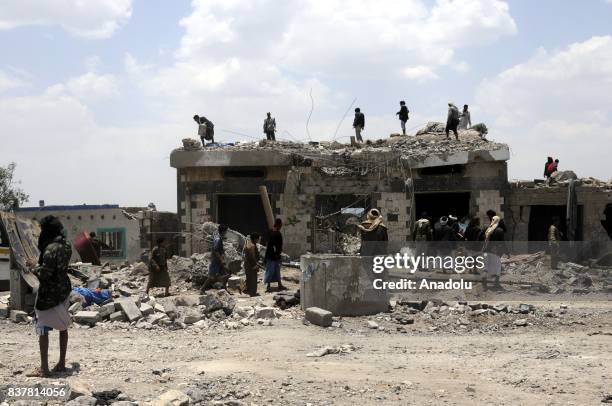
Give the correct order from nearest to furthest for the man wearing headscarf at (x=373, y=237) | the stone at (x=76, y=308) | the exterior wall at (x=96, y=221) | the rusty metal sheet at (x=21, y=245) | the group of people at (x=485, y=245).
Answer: the rusty metal sheet at (x=21, y=245)
the stone at (x=76, y=308)
the man wearing headscarf at (x=373, y=237)
the group of people at (x=485, y=245)
the exterior wall at (x=96, y=221)

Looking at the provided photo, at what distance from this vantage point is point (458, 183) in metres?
18.1

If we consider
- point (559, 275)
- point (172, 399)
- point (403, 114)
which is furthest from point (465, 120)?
point (172, 399)

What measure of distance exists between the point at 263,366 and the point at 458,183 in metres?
12.4

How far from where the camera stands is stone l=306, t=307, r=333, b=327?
9000 mm

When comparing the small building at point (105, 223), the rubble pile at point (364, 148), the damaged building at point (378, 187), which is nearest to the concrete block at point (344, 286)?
Answer: the damaged building at point (378, 187)

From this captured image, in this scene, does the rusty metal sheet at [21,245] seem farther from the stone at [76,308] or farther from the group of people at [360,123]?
the group of people at [360,123]

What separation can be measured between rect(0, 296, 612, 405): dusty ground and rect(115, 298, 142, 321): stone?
302 mm

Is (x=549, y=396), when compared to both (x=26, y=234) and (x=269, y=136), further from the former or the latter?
(x=269, y=136)

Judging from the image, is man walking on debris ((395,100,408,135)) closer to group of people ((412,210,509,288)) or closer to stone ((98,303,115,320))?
group of people ((412,210,509,288))

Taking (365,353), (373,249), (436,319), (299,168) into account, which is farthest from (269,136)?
(365,353)

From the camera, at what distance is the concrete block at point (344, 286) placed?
9.59 metres

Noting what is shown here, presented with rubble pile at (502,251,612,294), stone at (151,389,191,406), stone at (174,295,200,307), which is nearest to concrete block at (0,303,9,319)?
stone at (174,295,200,307)

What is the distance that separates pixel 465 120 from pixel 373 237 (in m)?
13.1

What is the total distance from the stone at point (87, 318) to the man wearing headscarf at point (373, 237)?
13.6 ft
